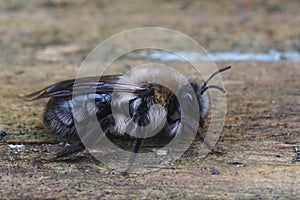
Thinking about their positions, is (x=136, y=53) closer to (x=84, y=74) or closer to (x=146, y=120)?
(x=84, y=74)

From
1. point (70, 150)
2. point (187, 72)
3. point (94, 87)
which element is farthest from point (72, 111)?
point (187, 72)

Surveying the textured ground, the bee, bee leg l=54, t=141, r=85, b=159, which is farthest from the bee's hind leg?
bee leg l=54, t=141, r=85, b=159

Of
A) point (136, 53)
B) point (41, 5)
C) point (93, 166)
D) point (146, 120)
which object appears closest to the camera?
point (93, 166)

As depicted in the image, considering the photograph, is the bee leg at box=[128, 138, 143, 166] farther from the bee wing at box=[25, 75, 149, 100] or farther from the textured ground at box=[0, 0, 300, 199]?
the bee wing at box=[25, 75, 149, 100]

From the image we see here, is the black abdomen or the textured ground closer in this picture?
the textured ground

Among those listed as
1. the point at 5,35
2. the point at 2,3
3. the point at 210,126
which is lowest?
the point at 210,126

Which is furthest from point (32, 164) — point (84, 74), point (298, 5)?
point (298, 5)
